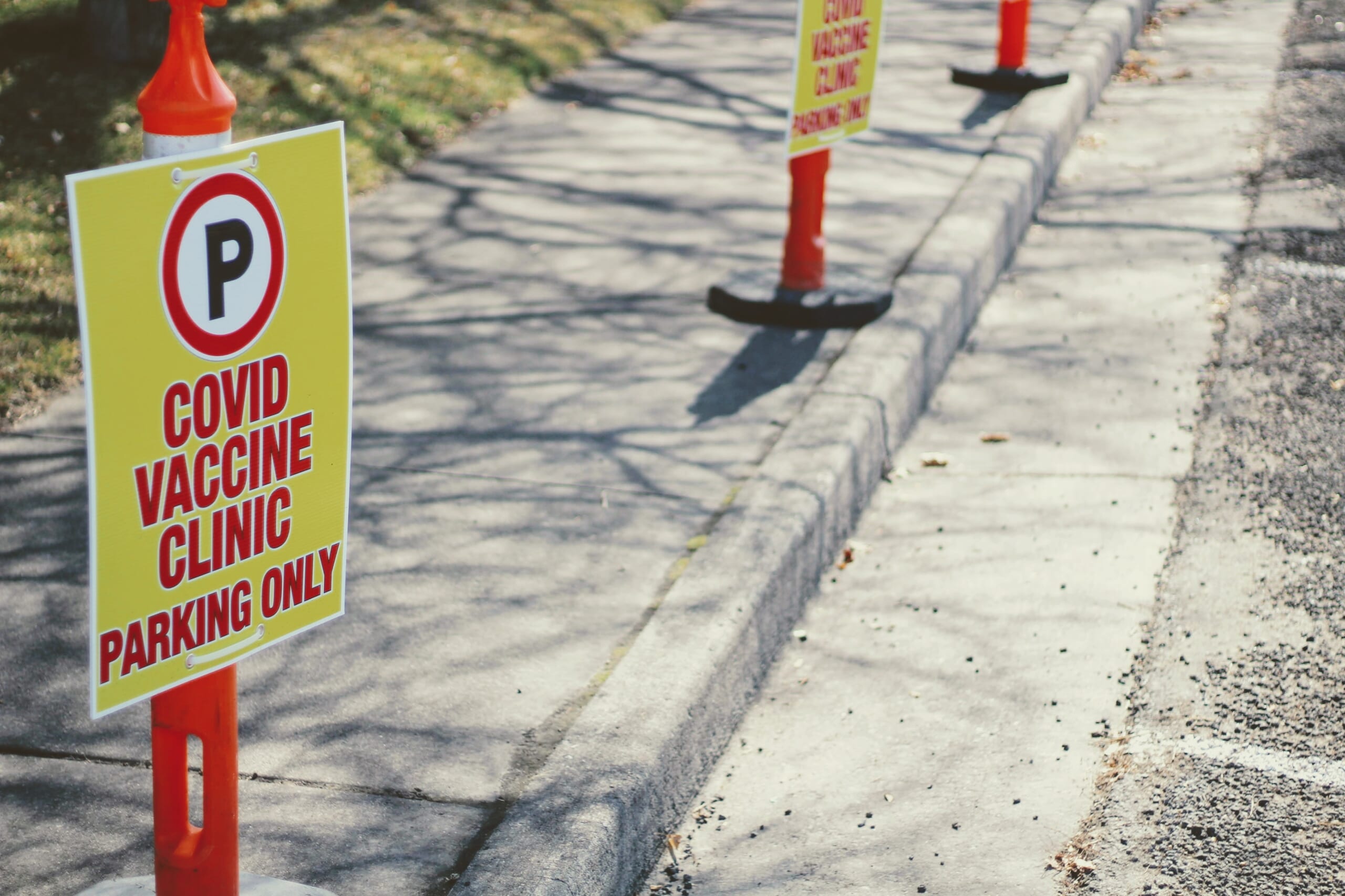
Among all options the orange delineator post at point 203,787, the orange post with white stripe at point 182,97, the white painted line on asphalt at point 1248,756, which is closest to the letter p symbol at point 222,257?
the orange post with white stripe at point 182,97

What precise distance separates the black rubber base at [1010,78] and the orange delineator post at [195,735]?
792 cm

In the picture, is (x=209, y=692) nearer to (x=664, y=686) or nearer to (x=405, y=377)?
(x=664, y=686)

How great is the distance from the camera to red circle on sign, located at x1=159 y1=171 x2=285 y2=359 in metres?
1.91

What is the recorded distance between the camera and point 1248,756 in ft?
11.2

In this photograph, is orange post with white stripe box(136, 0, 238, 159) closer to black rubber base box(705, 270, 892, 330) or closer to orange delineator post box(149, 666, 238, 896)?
orange delineator post box(149, 666, 238, 896)

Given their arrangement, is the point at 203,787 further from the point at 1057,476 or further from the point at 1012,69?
the point at 1012,69

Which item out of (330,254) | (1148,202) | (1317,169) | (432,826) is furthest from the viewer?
(1317,169)

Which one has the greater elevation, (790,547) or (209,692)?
(209,692)

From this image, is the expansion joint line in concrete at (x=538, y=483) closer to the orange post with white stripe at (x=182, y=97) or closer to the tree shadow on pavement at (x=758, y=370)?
the tree shadow on pavement at (x=758, y=370)

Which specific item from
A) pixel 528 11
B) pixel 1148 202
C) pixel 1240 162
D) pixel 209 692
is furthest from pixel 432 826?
pixel 528 11

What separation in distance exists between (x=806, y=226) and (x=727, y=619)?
2.48m

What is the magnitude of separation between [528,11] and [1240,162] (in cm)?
508

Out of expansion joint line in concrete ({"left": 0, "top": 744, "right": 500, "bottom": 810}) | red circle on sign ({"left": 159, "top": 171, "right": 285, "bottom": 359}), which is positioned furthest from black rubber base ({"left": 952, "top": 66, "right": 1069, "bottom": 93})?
red circle on sign ({"left": 159, "top": 171, "right": 285, "bottom": 359})

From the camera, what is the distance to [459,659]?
141 inches
